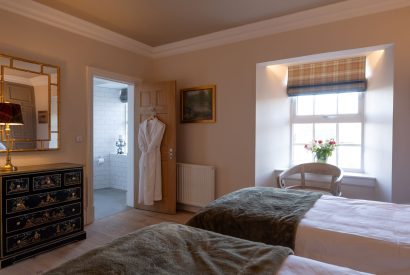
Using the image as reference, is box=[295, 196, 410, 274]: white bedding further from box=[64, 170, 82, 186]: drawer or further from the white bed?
box=[64, 170, 82, 186]: drawer

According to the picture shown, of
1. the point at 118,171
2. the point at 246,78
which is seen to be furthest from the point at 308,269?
the point at 118,171

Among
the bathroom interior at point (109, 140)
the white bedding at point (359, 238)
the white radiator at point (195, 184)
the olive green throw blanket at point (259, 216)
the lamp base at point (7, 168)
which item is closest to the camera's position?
the white bedding at point (359, 238)

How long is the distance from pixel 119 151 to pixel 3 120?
3863mm

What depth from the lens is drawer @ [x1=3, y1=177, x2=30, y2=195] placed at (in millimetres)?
2400

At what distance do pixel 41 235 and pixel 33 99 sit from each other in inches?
60.5

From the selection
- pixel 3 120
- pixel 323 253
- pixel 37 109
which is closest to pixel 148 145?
pixel 37 109

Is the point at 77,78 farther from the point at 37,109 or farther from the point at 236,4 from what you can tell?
the point at 236,4

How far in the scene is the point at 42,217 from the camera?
2.65m

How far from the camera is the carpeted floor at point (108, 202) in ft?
13.5

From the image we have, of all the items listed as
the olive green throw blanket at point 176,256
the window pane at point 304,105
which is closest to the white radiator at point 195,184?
the window pane at point 304,105

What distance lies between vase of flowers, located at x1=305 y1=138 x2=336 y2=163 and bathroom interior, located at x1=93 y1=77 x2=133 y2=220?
3.83 m

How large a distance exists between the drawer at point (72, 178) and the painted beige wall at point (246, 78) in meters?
1.64

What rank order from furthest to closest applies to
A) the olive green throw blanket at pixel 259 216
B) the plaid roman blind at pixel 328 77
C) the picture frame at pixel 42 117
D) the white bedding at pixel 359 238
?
the plaid roman blind at pixel 328 77 → the picture frame at pixel 42 117 → the olive green throw blanket at pixel 259 216 → the white bedding at pixel 359 238

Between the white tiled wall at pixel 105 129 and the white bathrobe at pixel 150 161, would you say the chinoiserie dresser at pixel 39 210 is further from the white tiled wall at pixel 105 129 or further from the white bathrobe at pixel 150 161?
the white tiled wall at pixel 105 129
